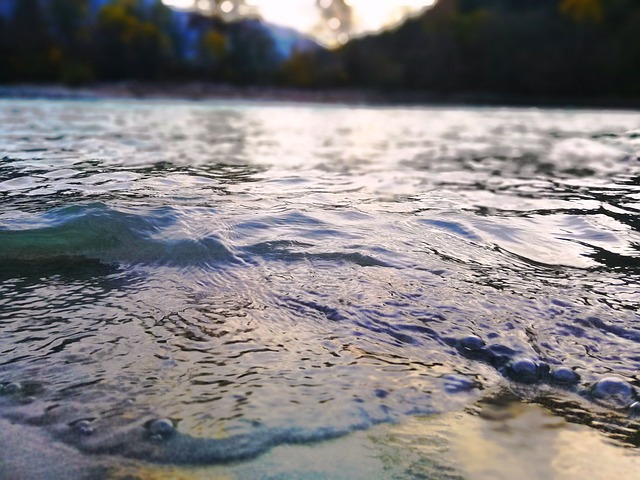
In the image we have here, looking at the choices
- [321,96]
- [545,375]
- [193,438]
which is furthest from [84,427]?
[321,96]

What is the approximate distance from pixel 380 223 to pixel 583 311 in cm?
184

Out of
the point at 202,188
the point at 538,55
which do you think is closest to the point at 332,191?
the point at 202,188

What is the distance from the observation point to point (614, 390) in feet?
6.47

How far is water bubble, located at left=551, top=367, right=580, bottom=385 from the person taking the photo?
80.4 inches

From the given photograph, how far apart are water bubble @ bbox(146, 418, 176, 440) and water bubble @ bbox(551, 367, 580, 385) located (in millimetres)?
1344

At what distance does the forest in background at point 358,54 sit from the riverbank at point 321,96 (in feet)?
11.0

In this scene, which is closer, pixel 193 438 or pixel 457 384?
pixel 193 438

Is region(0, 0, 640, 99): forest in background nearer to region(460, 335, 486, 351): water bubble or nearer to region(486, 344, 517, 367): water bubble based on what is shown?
region(460, 335, 486, 351): water bubble

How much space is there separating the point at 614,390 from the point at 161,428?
152cm

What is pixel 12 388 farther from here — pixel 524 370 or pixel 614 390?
pixel 614 390

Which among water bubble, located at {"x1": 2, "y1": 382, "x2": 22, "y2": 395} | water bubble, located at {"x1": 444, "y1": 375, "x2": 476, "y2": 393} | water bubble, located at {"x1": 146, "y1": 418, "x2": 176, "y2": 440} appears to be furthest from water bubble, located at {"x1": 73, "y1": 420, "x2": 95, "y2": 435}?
water bubble, located at {"x1": 444, "y1": 375, "x2": 476, "y2": 393}

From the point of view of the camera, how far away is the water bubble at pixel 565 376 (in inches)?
80.4

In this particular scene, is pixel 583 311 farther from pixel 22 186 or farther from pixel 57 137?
pixel 57 137

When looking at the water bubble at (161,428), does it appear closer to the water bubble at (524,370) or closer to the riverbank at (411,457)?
the riverbank at (411,457)
